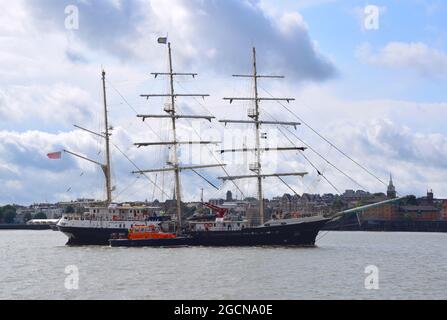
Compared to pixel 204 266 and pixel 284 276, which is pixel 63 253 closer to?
pixel 204 266

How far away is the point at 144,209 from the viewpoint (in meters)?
82.4

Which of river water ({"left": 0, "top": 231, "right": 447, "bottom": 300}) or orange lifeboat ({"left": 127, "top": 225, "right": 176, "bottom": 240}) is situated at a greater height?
orange lifeboat ({"left": 127, "top": 225, "right": 176, "bottom": 240})

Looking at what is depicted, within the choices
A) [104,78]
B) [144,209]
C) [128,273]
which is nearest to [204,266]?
[128,273]

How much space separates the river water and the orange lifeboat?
7.28m

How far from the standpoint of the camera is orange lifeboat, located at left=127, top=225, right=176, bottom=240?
250 ft

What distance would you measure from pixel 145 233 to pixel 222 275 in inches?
1153

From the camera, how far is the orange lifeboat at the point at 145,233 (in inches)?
3000

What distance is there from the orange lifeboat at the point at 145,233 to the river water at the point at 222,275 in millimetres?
7285
